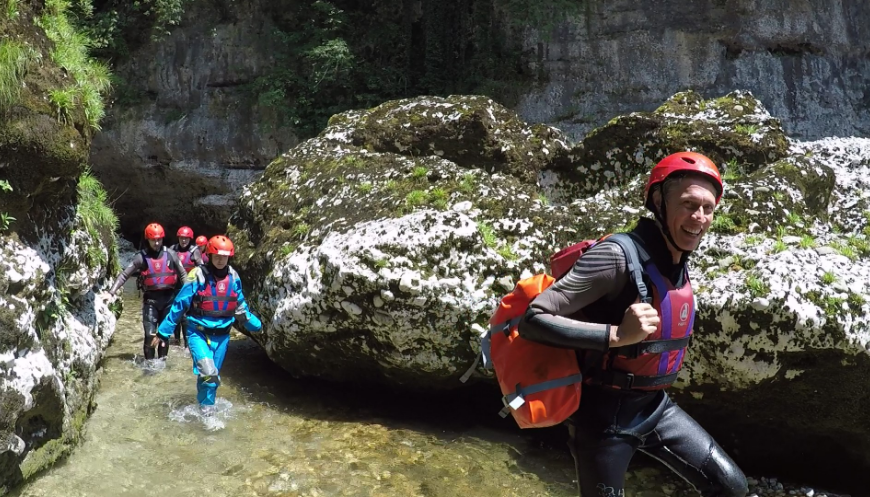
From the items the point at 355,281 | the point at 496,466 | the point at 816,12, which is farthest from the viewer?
the point at 816,12

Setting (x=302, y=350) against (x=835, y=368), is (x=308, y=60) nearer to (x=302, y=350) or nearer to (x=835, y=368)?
(x=302, y=350)

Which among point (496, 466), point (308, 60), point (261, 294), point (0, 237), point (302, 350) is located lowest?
point (496, 466)

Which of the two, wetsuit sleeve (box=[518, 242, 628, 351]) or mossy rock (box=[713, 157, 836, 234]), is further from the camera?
mossy rock (box=[713, 157, 836, 234])

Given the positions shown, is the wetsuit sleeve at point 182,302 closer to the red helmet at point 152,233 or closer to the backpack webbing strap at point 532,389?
the red helmet at point 152,233

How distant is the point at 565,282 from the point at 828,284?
2990 mm

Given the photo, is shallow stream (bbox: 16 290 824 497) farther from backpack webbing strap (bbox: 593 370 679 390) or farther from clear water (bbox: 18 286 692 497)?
backpack webbing strap (bbox: 593 370 679 390)

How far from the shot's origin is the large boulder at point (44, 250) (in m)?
4.18

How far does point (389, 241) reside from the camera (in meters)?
5.51

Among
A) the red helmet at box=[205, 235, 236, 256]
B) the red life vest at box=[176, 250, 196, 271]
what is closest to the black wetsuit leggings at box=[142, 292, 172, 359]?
the red life vest at box=[176, 250, 196, 271]

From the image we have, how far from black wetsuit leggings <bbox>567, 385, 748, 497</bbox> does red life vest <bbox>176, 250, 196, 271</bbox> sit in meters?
7.18

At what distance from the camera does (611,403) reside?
2.60 meters

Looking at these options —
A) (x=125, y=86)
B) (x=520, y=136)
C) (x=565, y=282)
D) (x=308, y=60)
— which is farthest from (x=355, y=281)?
(x=125, y=86)

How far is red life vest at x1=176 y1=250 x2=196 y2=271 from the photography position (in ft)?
29.0

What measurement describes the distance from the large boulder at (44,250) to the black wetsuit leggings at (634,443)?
3.35 m
